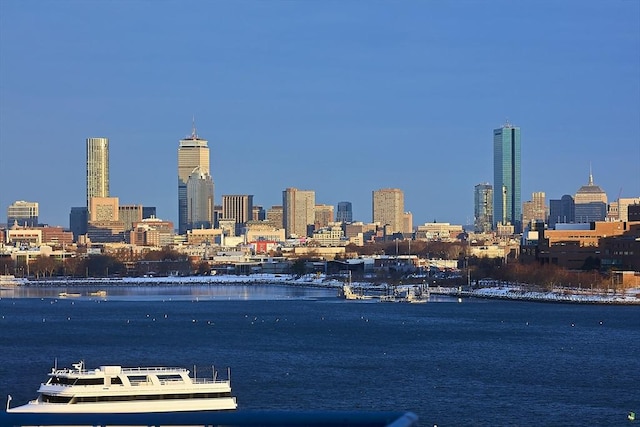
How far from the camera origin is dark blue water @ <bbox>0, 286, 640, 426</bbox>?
80.5ft

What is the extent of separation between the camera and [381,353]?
36219 millimetres

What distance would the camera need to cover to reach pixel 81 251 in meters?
166

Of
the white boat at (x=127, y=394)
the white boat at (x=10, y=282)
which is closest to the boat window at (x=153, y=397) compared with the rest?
the white boat at (x=127, y=394)

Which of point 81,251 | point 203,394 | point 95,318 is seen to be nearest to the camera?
point 203,394

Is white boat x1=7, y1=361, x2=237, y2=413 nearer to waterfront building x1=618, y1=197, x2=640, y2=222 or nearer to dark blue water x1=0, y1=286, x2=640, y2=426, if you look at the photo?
dark blue water x1=0, y1=286, x2=640, y2=426

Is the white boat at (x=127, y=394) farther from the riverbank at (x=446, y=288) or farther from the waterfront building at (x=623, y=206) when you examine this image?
the waterfront building at (x=623, y=206)

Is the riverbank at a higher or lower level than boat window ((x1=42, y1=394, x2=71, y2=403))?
lower

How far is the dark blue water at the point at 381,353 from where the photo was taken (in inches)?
966

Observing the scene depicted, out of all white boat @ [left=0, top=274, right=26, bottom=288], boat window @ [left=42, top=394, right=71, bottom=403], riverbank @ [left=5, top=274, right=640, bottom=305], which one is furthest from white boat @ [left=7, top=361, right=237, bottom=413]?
white boat @ [left=0, top=274, right=26, bottom=288]

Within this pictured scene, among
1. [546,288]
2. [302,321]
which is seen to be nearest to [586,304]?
[546,288]

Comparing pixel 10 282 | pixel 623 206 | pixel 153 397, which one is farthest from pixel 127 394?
pixel 623 206

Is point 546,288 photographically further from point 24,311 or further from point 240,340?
point 240,340

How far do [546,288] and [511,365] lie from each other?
151 feet

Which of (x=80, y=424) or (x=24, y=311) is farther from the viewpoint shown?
(x=24, y=311)
